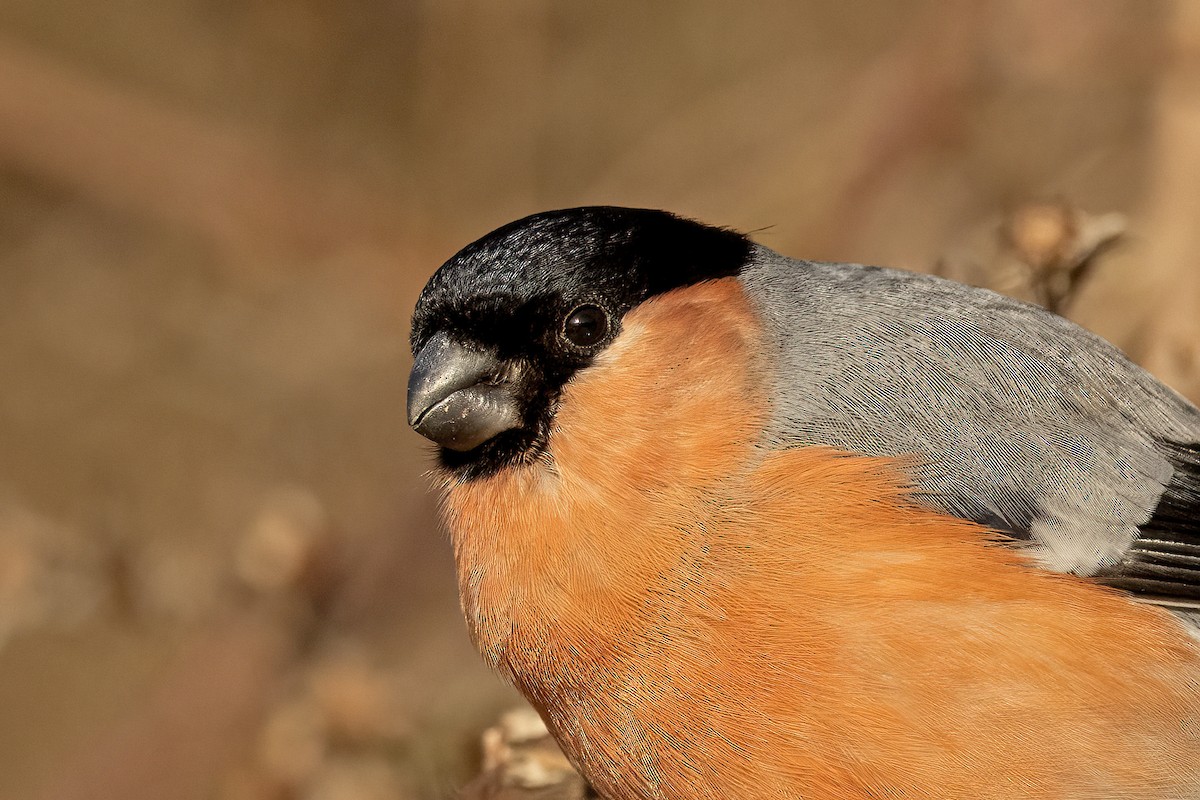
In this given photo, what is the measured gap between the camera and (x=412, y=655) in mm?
4266

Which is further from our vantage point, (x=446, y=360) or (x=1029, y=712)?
(x=446, y=360)

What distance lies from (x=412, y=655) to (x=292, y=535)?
91cm

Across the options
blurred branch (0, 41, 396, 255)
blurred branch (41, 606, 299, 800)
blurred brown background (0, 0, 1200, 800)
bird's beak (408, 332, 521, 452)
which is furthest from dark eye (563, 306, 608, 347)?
blurred branch (0, 41, 396, 255)

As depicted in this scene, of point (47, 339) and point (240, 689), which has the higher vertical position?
point (47, 339)

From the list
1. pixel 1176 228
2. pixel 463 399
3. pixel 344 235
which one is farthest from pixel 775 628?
pixel 344 235

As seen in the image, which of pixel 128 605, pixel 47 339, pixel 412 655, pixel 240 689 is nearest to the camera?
pixel 128 605

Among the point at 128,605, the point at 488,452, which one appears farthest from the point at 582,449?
the point at 128,605

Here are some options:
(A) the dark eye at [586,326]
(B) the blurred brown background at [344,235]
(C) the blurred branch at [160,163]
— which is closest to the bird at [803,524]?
(A) the dark eye at [586,326]

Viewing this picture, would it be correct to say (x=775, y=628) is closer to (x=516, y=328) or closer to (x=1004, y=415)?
(x=1004, y=415)

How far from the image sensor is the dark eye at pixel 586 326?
9.78ft

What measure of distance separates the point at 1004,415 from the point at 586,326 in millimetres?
1048

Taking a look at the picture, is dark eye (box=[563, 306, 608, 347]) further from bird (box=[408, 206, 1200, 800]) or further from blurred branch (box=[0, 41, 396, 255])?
blurred branch (box=[0, 41, 396, 255])

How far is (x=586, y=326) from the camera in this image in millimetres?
2994

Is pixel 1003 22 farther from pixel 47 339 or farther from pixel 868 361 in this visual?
pixel 47 339
